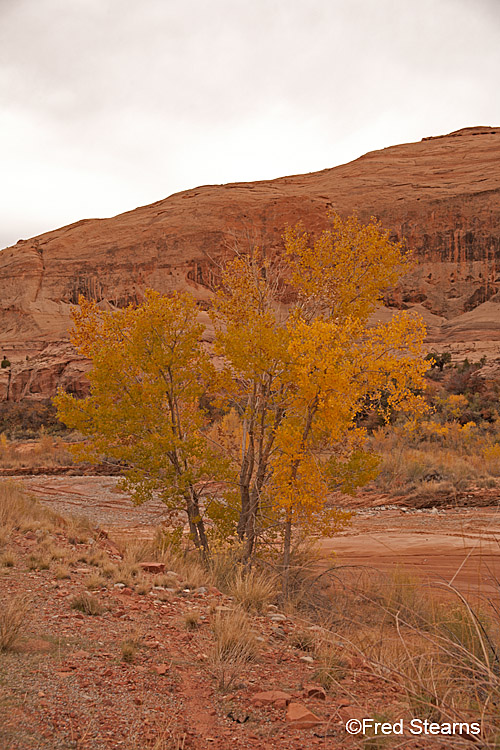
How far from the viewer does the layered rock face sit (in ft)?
154

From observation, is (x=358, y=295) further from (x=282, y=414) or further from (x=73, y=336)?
(x=73, y=336)

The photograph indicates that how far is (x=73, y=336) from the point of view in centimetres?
833

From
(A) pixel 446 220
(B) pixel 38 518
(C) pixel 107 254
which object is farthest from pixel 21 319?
(B) pixel 38 518

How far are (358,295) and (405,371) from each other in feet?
6.39

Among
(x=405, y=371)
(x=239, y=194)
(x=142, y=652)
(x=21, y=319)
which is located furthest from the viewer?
(x=239, y=194)

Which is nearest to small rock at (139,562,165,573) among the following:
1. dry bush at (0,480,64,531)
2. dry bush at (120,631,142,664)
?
dry bush at (0,480,64,531)

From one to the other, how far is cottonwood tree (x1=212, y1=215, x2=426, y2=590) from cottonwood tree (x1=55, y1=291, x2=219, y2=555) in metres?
0.63

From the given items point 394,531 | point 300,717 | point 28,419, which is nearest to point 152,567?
point 300,717

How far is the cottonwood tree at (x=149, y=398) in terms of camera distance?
7.34 meters

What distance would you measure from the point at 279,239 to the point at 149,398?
151 feet

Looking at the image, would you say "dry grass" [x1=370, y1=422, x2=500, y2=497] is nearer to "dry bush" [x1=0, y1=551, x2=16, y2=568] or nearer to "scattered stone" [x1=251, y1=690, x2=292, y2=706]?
"dry bush" [x1=0, y1=551, x2=16, y2=568]

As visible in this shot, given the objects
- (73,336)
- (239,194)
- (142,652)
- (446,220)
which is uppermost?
(239,194)

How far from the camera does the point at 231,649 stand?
4.22 meters

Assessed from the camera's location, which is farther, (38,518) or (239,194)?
(239,194)
